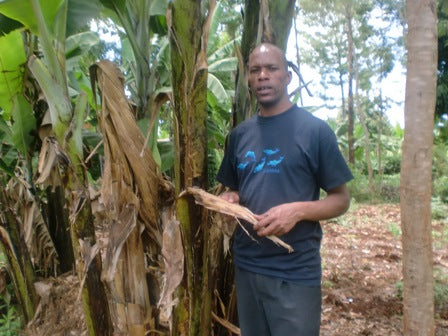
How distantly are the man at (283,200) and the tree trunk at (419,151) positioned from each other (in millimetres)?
310

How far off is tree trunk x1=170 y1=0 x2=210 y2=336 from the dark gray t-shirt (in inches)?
7.8

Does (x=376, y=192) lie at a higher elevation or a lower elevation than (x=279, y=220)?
lower

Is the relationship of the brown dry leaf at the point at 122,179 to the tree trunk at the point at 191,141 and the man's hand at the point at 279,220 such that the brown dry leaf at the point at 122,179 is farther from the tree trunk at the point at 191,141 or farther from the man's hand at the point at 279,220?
the man's hand at the point at 279,220

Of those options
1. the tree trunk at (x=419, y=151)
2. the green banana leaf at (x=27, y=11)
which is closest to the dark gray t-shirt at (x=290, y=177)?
the tree trunk at (x=419, y=151)

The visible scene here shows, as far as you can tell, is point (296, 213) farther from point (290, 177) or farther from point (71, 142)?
point (71, 142)

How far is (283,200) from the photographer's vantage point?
62.2 inches

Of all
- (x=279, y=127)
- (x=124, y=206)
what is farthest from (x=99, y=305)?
(x=279, y=127)

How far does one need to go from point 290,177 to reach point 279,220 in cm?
22

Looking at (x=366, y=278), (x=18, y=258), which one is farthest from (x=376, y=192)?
(x=18, y=258)

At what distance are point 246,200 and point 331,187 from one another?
36 cm

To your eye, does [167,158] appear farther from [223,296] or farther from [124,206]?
Result: [223,296]

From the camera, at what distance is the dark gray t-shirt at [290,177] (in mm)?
1540

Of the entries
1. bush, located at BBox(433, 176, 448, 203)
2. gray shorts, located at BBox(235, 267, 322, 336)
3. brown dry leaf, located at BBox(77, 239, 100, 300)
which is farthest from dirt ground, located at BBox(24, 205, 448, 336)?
Result: bush, located at BBox(433, 176, 448, 203)

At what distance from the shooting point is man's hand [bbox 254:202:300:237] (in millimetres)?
1442
